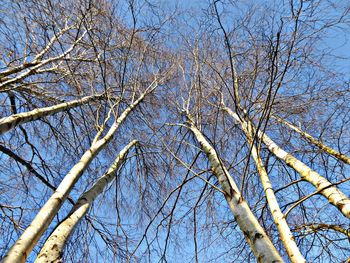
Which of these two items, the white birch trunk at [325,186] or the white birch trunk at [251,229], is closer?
the white birch trunk at [251,229]

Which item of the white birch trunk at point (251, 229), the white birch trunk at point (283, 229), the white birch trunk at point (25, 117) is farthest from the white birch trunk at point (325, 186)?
the white birch trunk at point (25, 117)

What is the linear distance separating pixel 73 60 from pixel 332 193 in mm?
3878

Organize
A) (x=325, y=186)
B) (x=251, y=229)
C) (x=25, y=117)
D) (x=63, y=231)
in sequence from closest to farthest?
(x=251, y=229) < (x=63, y=231) < (x=325, y=186) < (x=25, y=117)

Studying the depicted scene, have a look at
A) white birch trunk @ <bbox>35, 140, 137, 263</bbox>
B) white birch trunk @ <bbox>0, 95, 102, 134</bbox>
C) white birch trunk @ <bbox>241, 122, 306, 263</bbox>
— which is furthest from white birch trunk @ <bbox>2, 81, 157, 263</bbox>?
white birch trunk @ <bbox>241, 122, 306, 263</bbox>

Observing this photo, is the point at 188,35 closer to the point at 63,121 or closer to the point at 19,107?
the point at 63,121

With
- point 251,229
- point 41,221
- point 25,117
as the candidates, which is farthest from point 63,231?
point 25,117

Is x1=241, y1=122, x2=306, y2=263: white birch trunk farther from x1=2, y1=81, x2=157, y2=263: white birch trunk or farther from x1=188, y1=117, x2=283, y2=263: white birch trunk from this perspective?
x1=2, y1=81, x2=157, y2=263: white birch trunk

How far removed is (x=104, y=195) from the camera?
394 centimetres

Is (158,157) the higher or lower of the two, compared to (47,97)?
lower

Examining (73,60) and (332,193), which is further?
(73,60)

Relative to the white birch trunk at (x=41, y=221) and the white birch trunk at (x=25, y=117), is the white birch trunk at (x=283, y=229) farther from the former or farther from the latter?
the white birch trunk at (x=25, y=117)

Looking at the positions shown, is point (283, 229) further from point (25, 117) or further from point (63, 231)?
point (25, 117)

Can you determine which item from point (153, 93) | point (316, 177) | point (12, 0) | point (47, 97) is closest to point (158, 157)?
point (153, 93)

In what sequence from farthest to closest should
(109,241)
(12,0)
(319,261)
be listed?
1. (12,0)
2. (109,241)
3. (319,261)
